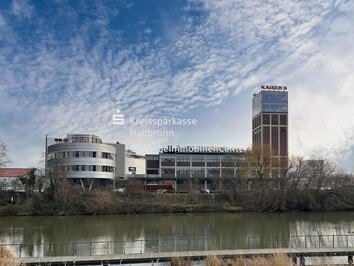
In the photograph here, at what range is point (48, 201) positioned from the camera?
7769 centimetres

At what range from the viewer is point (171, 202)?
84.8m

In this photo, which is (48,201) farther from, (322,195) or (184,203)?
(322,195)

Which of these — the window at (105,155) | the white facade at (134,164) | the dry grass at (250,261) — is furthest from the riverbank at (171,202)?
the dry grass at (250,261)

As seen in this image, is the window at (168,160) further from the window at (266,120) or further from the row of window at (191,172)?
the window at (266,120)

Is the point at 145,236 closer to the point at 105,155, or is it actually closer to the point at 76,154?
the point at 76,154

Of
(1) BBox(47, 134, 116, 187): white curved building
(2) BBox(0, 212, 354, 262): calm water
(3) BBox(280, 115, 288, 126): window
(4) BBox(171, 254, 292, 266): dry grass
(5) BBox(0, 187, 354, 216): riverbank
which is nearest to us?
(4) BBox(171, 254, 292, 266): dry grass

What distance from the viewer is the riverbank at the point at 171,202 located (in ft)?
Answer: 251

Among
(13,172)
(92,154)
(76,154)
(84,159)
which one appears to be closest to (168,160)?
(92,154)

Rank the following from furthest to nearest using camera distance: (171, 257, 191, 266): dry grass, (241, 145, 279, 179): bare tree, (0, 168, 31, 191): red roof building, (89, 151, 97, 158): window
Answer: (241, 145, 279, 179): bare tree, (89, 151, 97, 158): window, (0, 168, 31, 191): red roof building, (171, 257, 191, 266): dry grass

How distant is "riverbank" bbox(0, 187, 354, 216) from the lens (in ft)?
251

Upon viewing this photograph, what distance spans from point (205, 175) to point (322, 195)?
46205mm

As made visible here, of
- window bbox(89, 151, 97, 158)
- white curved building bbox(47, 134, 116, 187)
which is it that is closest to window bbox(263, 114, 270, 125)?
white curved building bbox(47, 134, 116, 187)

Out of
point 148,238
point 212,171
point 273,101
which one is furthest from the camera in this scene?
point 273,101

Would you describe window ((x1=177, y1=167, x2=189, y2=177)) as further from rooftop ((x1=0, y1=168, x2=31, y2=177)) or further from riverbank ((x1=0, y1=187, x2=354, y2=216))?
rooftop ((x1=0, y1=168, x2=31, y2=177))
